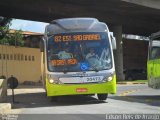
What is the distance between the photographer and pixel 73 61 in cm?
1934

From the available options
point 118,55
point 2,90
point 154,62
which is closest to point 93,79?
point 2,90

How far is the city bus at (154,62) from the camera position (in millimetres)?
21731

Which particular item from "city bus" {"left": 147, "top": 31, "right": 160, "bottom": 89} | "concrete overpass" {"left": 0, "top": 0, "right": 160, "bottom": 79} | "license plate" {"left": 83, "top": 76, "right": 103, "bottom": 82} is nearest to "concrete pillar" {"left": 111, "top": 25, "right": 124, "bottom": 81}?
"concrete overpass" {"left": 0, "top": 0, "right": 160, "bottom": 79}

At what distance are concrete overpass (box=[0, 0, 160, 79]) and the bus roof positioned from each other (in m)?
23.1

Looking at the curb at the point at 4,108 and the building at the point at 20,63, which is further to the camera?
the building at the point at 20,63

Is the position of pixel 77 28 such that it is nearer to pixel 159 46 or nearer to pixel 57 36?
pixel 57 36

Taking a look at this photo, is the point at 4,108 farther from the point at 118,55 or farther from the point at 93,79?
the point at 118,55

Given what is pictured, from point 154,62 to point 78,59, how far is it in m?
4.37

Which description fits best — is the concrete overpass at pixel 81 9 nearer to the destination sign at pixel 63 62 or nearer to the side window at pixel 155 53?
the side window at pixel 155 53

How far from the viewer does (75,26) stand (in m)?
19.9

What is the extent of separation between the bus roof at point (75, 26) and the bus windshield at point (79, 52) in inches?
7.2

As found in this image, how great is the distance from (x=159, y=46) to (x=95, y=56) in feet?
12.3

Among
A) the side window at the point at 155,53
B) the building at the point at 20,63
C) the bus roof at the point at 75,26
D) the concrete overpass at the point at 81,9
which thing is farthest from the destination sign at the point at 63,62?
the concrete overpass at the point at 81,9

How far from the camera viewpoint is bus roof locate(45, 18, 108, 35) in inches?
778
